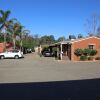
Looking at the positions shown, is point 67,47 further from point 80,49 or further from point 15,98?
point 15,98

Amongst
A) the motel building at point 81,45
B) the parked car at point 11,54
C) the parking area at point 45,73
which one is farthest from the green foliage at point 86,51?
the parking area at point 45,73

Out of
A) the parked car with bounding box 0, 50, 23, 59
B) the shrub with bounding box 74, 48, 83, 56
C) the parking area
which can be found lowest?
the parking area

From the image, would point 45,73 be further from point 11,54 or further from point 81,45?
point 11,54

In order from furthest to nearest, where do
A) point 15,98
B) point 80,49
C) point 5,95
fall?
point 80,49
point 5,95
point 15,98

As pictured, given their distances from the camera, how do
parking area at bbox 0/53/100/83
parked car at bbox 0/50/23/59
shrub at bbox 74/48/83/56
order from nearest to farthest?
1. parking area at bbox 0/53/100/83
2. shrub at bbox 74/48/83/56
3. parked car at bbox 0/50/23/59

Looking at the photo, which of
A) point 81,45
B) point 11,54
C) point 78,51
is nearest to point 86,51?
point 78,51

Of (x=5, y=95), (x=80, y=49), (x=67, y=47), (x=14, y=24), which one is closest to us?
(x=5, y=95)

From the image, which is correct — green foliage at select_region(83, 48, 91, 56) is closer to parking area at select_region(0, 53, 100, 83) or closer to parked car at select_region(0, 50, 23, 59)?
parked car at select_region(0, 50, 23, 59)

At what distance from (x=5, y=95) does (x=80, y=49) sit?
37.4 m

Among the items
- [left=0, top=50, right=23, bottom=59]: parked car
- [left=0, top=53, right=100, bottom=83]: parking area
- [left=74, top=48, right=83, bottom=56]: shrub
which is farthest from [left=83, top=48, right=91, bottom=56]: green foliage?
[left=0, top=53, right=100, bottom=83]: parking area

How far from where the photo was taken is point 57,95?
11.7m

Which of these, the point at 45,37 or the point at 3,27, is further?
the point at 45,37

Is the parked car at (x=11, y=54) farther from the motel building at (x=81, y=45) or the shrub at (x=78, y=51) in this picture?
the shrub at (x=78, y=51)

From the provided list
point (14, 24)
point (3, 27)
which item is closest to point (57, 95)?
point (3, 27)
